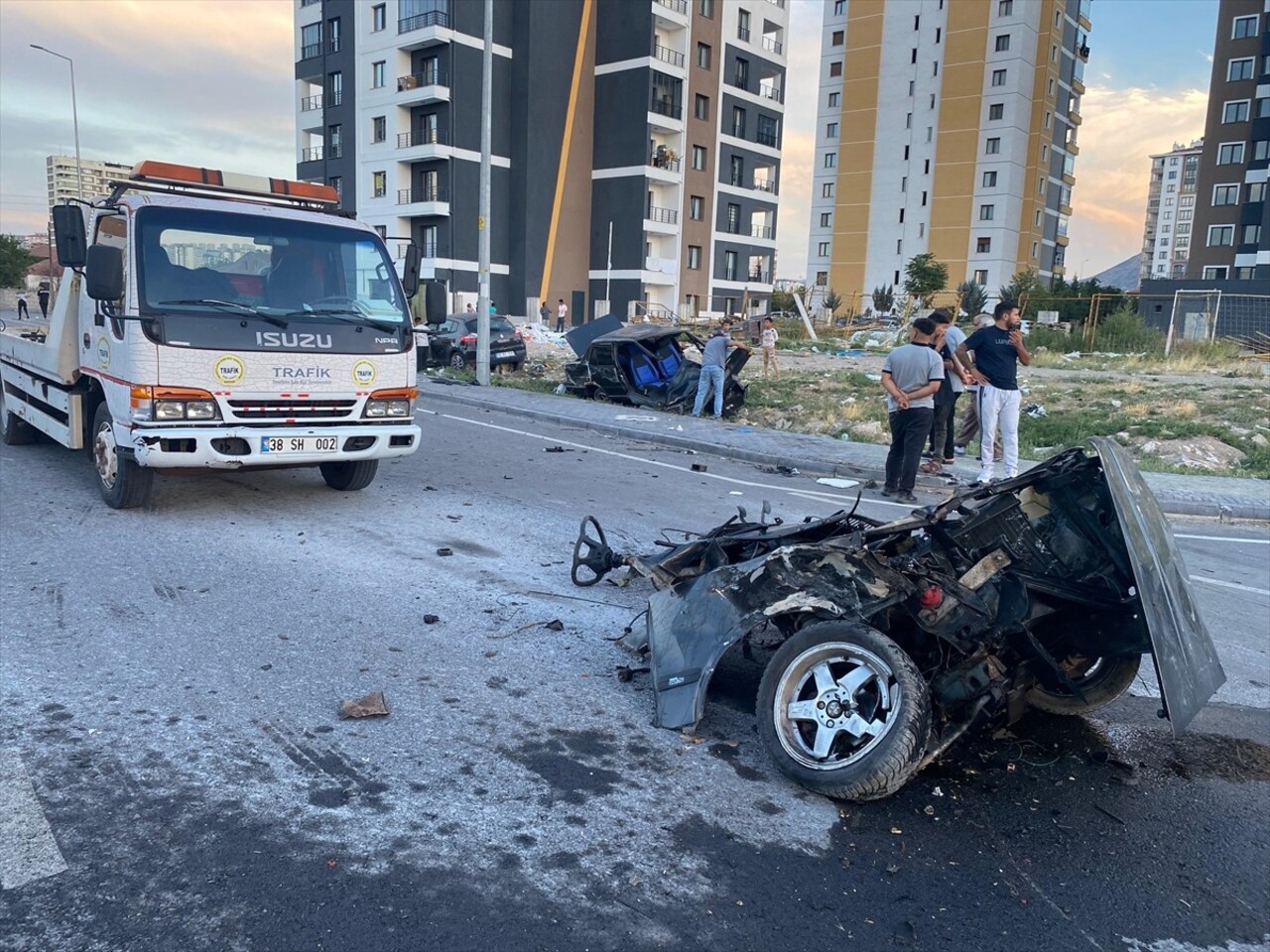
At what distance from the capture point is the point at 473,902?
293cm

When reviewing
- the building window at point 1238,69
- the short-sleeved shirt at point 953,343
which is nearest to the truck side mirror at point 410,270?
the short-sleeved shirt at point 953,343

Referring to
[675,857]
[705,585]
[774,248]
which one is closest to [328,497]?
[705,585]

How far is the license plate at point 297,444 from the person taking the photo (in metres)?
7.36

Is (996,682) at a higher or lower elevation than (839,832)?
higher

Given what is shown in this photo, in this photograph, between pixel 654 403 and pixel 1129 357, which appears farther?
pixel 1129 357

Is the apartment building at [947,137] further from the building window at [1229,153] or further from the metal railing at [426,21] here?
the metal railing at [426,21]

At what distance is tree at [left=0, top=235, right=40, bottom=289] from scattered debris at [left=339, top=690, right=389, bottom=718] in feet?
219

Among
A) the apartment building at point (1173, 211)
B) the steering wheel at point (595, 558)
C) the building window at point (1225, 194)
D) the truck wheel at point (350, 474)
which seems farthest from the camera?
the apartment building at point (1173, 211)

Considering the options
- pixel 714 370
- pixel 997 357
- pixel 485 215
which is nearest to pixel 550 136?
pixel 485 215

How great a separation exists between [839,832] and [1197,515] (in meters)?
9.10

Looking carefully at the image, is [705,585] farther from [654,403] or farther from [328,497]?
[654,403]

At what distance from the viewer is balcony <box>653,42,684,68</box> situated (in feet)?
176

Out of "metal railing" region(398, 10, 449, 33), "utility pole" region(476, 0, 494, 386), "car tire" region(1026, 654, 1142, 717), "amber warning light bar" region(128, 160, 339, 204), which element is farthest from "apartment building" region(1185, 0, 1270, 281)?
"car tire" region(1026, 654, 1142, 717)

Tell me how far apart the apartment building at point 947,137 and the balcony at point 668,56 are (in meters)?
28.6
